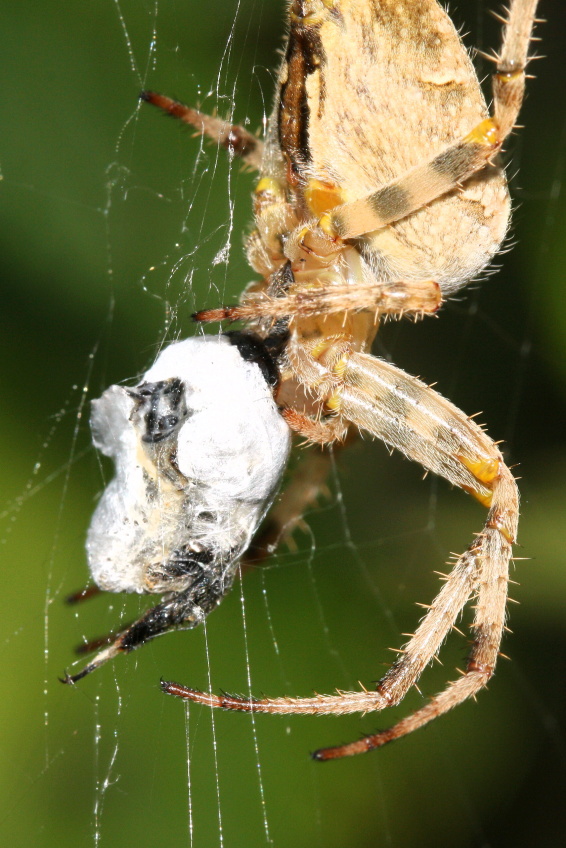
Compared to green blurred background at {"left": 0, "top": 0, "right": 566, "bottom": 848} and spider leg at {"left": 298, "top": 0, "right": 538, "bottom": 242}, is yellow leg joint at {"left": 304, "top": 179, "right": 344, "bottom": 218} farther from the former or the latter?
green blurred background at {"left": 0, "top": 0, "right": 566, "bottom": 848}

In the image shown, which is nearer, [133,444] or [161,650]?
[133,444]

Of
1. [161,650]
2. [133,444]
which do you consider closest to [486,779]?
[161,650]

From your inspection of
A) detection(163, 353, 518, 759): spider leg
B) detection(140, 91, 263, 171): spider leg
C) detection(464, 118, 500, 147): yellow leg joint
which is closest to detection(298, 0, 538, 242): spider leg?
detection(464, 118, 500, 147): yellow leg joint

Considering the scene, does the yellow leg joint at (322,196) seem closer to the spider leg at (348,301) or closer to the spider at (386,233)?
Answer: the spider at (386,233)

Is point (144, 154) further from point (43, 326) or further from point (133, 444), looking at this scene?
point (133, 444)

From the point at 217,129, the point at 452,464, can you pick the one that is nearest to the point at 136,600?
the point at 452,464

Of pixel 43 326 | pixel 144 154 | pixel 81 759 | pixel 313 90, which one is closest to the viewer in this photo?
pixel 313 90
